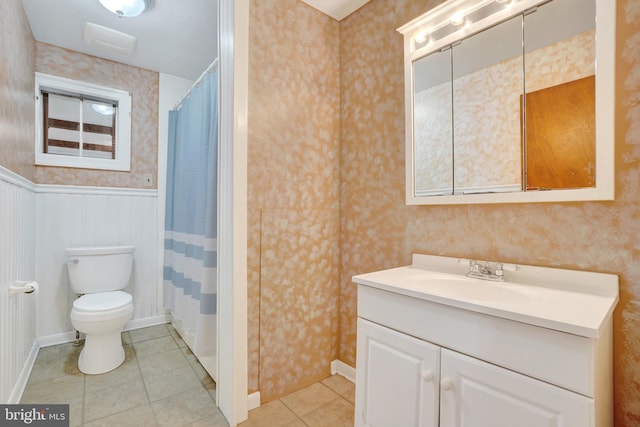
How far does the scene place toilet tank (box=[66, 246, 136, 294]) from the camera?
224cm

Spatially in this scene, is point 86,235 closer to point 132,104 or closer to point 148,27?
point 132,104

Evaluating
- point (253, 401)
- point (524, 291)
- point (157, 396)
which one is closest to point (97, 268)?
point (157, 396)

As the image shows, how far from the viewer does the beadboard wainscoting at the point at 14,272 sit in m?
1.40

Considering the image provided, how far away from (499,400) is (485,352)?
12 centimetres

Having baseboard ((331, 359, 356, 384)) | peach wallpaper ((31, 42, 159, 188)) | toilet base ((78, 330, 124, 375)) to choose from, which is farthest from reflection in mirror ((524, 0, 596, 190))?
peach wallpaper ((31, 42, 159, 188))

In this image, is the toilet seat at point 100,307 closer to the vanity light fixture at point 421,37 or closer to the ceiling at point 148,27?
the ceiling at point 148,27

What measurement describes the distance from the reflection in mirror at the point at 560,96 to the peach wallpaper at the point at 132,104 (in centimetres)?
286

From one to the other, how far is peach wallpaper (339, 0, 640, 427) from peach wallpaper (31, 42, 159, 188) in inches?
74.1

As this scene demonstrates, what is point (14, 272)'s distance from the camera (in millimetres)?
1610

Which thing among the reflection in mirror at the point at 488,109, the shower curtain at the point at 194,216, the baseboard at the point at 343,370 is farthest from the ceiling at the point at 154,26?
the baseboard at the point at 343,370

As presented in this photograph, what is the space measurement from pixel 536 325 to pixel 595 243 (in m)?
0.52

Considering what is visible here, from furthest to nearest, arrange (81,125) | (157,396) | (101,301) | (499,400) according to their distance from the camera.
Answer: (81,125), (101,301), (157,396), (499,400)

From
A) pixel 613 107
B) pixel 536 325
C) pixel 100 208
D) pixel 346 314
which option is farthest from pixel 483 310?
pixel 100 208

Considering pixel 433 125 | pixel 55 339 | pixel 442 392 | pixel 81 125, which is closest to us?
pixel 442 392
